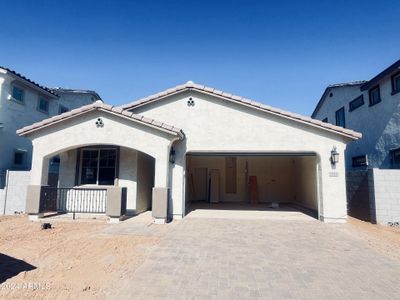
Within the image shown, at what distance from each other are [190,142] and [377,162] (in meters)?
11.1

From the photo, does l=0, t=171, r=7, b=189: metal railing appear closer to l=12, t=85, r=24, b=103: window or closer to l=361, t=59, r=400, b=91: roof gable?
l=12, t=85, r=24, b=103: window

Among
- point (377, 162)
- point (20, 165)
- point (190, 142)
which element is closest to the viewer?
point (190, 142)

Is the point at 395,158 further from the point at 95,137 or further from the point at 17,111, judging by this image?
the point at 17,111

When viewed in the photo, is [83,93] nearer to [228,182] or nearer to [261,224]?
[228,182]

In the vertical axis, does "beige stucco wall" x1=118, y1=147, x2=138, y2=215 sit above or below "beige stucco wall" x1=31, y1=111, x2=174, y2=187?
below

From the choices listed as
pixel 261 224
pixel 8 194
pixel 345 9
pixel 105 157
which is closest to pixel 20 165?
pixel 8 194

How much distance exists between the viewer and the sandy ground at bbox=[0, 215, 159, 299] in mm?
4507

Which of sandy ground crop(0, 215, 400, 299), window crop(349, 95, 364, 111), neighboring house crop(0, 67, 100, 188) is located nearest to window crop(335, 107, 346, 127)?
window crop(349, 95, 364, 111)

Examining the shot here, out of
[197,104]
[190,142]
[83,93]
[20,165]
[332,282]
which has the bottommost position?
[332,282]

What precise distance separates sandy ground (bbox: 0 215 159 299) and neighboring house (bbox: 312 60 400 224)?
30.4 feet

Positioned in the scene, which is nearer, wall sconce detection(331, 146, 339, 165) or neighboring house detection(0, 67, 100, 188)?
wall sconce detection(331, 146, 339, 165)

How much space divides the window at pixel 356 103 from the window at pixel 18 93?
21763 mm

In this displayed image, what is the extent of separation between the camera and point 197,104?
12281mm

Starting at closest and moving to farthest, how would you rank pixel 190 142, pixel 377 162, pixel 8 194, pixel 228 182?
pixel 190 142, pixel 8 194, pixel 377 162, pixel 228 182
